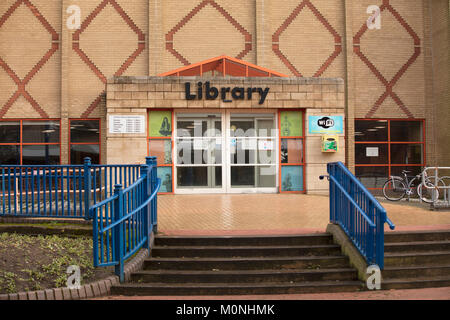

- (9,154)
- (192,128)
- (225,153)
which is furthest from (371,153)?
(9,154)

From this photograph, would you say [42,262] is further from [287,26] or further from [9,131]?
[287,26]

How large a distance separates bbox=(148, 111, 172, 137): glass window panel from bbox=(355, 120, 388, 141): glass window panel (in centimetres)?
916

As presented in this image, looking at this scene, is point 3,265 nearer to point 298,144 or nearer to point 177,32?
point 298,144

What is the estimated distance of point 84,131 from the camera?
696 inches

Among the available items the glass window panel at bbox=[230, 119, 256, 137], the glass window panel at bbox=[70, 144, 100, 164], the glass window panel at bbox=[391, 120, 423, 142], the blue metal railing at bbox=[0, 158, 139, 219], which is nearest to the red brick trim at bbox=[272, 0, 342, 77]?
the glass window panel at bbox=[391, 120, 423, 142]

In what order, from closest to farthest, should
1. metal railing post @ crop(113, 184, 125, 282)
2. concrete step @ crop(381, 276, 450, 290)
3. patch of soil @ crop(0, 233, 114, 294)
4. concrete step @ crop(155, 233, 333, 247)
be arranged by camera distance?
1. patch of soil @ crop(0, 233, 114, 294)
2. metal railing post @ crop(113, 184, 125, 282)
3. concrete step @ crop(381, 276, 450, 290)
4. concrete step @ crop(155, 233, 333, 247)

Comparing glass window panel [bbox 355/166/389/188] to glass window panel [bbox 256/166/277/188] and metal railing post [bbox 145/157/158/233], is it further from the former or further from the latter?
metal railing post [bbox 145/157/158/233]

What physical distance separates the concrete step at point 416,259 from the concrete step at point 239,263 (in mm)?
702

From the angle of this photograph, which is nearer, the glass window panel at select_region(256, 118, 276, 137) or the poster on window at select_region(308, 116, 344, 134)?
the poster on window at select_region(308, 116, 344, 134)

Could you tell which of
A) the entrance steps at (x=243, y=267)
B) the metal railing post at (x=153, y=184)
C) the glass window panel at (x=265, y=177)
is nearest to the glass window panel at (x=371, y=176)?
the glass window panel at (x=265, y=177)

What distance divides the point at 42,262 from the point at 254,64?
46.3 ft

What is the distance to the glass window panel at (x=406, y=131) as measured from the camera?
736 inches

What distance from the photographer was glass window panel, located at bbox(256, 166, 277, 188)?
1481 cm

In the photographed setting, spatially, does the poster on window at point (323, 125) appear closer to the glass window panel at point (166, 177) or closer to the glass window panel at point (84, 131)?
the glass window panel at point (166, 177)
